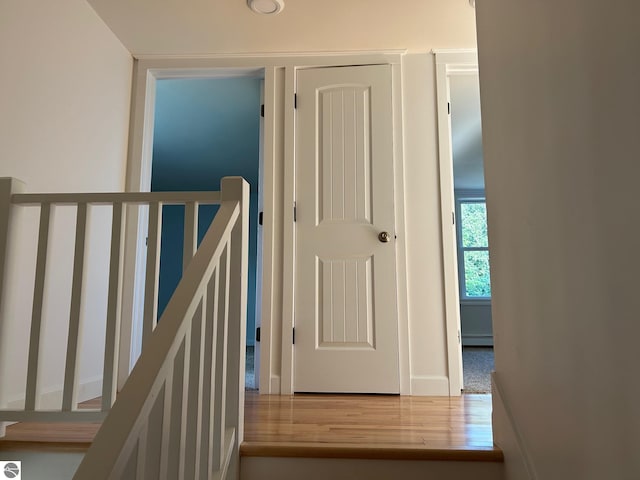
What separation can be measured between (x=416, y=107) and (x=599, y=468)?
2.37m

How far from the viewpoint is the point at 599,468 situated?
2.97 ft

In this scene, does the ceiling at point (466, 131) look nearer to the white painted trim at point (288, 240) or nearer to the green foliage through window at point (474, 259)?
the green foliage through window at point (474, 259)

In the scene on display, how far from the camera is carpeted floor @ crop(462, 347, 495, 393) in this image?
9.63 feet

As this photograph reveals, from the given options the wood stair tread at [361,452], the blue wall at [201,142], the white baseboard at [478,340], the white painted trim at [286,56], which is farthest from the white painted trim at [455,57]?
the white baseboard at [478,340]

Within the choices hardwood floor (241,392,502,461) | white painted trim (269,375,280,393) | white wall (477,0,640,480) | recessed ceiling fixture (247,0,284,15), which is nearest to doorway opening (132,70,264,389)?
white painted trim (269,375,280,393)

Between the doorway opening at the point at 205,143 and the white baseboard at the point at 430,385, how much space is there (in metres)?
0.97

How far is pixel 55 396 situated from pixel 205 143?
329 centimetres

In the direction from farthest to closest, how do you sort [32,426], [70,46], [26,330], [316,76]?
[316,76]
[70,46]
[26,330]
[32,426]

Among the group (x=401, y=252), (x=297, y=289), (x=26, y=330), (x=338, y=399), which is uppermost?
(x=401, y=252)

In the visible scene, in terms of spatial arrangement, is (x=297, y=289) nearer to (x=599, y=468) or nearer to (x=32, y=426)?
(x=32, y=426)

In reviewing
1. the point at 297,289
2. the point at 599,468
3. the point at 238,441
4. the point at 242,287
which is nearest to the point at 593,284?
the point at 599,468

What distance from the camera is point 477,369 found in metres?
3.80

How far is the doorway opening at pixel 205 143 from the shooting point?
349cm

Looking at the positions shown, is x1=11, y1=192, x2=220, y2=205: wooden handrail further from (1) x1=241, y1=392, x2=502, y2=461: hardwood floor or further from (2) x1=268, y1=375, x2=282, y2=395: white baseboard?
(2) x1=268, y1=375, x2=282, y2=395: white baseboard
